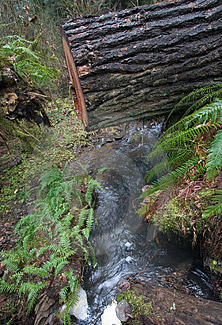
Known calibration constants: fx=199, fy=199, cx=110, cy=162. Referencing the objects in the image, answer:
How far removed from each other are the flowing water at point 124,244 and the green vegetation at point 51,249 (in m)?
0.21

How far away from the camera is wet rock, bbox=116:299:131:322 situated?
1.41 meters

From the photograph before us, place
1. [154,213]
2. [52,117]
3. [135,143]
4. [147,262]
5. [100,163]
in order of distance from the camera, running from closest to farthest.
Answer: [147,262]
[154,213]
[100,163]
[135,143]
[52,117]

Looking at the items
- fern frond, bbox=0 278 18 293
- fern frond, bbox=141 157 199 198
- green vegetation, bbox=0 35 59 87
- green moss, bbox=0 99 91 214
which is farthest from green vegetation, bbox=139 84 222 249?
green moss, bbox=0 99 91 214

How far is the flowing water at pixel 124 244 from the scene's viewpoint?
187 cm

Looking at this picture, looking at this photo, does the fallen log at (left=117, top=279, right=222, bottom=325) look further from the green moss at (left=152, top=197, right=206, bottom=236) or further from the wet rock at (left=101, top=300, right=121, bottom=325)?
the green moss at (left=152, top=197, right=206, bottom=236)

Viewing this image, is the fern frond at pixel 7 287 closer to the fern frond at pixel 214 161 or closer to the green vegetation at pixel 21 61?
the fern frond at pixel 214 161

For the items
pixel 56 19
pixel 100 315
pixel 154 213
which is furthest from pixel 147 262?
pixel 56 19

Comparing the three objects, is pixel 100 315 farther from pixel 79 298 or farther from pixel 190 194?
pixel 190 194

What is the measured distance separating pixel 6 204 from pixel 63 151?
1432mm

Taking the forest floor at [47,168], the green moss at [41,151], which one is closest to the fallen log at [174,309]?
the forest floor at [47,168]

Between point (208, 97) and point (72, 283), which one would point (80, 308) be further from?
point (208, 97)

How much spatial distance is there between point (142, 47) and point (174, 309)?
2196mm

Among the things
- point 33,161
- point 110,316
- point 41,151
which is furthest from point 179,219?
point 41,151

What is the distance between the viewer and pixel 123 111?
2201 millimetres
